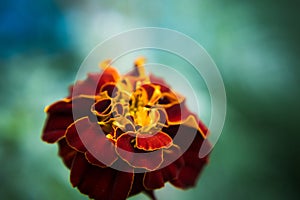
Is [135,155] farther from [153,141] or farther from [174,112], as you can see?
[174,112]

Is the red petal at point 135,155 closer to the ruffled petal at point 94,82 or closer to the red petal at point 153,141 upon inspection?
the red petal at point 153,141

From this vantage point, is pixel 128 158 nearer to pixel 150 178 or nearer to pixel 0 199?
pixel 150 178

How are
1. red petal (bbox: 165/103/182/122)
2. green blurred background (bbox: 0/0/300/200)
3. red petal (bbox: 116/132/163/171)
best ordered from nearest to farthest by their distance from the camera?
red petal (bbox: 116/132/163/171), red petal (bbox: 165/103/182/122), green blurred background (bbox: 0/0/300/200)

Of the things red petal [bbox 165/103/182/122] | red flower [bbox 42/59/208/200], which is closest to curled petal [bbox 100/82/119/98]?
red flower [bbox 42/59/208/200]

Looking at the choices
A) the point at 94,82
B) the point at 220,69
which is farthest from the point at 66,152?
the point at 220,69

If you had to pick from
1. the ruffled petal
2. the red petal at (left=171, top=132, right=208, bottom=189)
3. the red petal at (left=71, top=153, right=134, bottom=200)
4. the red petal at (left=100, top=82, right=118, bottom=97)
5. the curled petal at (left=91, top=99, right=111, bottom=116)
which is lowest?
the red petal at (left=171, top=132, right=208, bottom=189)

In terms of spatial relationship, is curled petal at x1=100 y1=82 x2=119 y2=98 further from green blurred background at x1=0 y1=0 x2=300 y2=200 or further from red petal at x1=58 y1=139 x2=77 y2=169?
green blurred background at x1=0 y1=0 x2=300 y2=200
